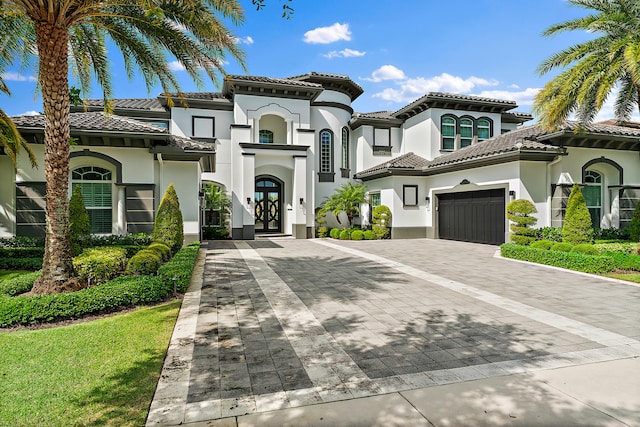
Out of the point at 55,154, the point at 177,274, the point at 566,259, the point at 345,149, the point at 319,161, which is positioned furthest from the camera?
the point at 345,149

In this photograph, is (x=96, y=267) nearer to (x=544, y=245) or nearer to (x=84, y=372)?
(x=84, y=372)

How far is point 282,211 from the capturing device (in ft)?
81.0

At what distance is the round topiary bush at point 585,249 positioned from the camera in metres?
10.8

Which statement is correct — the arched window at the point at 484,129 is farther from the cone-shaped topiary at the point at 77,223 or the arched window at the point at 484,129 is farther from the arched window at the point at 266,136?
the cone-shaped topiary at the point at 77,223

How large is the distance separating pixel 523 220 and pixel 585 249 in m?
3.22

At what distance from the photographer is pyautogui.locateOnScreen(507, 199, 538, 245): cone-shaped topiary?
46.1 feet

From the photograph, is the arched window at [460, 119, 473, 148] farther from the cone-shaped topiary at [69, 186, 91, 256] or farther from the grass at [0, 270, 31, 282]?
the grass at [0, 270, 31, 282]

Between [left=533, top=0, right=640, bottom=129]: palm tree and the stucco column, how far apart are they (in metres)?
12.5

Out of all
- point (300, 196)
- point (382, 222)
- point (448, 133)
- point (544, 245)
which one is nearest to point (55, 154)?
point (544, 245)

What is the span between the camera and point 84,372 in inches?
156

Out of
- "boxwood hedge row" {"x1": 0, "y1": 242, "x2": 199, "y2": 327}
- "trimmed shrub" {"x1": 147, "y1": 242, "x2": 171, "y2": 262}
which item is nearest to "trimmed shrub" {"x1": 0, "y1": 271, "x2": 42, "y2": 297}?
"boxwood hedge row" {"x1": 0, "y1": 242, "x2": 199, "y2": 327}

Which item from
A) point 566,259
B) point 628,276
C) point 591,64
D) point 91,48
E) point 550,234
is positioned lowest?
point 628,276

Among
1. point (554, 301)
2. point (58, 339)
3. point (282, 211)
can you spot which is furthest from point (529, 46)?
point (282, 211)

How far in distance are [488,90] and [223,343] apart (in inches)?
1061
